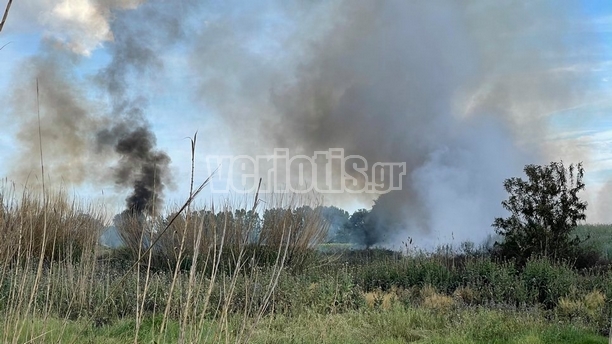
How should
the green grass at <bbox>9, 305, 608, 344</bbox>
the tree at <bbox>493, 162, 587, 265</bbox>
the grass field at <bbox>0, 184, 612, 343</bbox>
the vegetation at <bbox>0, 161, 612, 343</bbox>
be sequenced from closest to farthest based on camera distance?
the vegetation at <bbox>0, 161, 612, 343</bbox>, the grass field at <bbox>0, 184, 612, 343</bbox>, the green grass at <bbox>9, 305, 608, 344</bbox>, the tree at <bbox>493, 162, 587, 265</bbox>

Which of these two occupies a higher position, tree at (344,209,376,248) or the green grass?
tree at (344,209,376,248)

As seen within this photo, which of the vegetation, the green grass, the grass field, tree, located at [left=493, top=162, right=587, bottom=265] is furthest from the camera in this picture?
tree, located at [left=493, top=162, right=587, bottom=265]

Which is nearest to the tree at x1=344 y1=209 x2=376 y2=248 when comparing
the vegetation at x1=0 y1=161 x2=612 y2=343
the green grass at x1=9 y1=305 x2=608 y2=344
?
the vegetation at x1=0 y1=161 x2=612 y2=343

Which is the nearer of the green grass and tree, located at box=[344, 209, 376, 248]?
the green grass

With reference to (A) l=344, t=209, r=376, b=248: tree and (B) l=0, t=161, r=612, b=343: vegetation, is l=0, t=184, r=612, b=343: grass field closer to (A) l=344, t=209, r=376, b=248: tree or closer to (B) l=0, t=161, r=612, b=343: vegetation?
(B) l=0, t=161, r=612, b=343: vegetation

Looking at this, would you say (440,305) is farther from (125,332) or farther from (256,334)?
(125,332)

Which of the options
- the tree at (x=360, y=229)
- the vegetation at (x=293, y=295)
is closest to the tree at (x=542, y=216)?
the vegetation at (x=293, y=295)

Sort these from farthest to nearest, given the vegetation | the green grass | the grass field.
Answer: the green grass, the grass field, the vegetation

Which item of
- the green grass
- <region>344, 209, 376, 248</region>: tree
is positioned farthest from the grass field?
<region>344, 209, 376, 248</region>: tree

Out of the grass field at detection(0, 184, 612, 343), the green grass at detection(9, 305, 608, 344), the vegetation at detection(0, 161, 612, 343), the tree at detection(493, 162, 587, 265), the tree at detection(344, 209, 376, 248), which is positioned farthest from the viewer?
the tree at detection(344, 209, 376, 248)

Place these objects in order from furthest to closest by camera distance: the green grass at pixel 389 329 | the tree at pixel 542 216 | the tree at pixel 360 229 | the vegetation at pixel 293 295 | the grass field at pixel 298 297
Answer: the tree at pixel 360 229 → the tree at pixel 542 216 → the green grass at pixel 389 329 → the grass field at pixel 298 297 → the vegetation at pixel 293 295

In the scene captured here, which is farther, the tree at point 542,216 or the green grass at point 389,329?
the tree at point 542,216

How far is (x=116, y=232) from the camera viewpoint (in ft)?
41.5

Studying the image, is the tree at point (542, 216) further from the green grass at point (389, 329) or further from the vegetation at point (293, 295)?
the green grass at point (389, 329)
